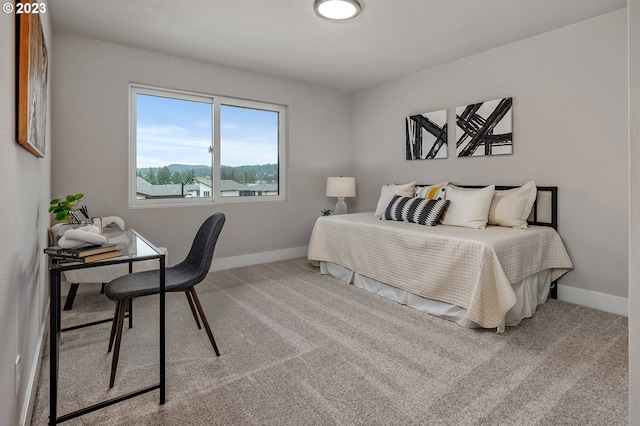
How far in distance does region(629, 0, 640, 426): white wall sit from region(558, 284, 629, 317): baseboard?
2064mm

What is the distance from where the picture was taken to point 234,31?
316cm

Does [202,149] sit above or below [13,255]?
above

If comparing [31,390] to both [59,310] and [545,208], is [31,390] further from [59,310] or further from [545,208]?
[545,208]

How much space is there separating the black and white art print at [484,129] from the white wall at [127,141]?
1889 mm

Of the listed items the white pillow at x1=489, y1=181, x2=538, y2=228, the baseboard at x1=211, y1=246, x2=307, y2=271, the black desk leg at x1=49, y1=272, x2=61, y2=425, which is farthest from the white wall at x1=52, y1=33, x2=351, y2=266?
the white pillow at x1=489, y1=181, x2=538, y2=228

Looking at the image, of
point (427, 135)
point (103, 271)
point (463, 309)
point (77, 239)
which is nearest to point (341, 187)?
point (427, 135)

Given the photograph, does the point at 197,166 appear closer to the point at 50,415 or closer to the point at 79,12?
the point at 79,12

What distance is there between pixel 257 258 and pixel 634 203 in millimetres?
3890

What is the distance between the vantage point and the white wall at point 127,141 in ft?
10.7

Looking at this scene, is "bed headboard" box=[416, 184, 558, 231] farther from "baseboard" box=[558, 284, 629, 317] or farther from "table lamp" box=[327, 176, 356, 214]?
"table lamp" box=[327, 176, 356, 214]

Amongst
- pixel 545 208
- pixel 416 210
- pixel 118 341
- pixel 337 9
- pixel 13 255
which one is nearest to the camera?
pixel 13 255

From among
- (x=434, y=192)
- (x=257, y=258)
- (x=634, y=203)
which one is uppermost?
(x=434, y=192)

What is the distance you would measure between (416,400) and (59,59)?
403 centimetres

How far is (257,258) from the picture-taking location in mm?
4488
